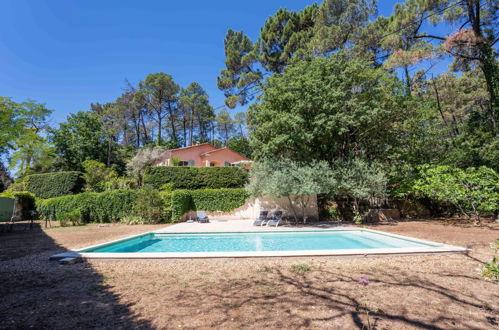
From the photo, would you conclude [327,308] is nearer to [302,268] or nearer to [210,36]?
[302,268]

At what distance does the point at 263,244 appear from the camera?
32.7 feet

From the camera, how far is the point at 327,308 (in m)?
3.23

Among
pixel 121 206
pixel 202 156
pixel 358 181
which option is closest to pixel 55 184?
pixel 121 206

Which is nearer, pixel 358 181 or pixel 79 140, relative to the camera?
pixel 358 181

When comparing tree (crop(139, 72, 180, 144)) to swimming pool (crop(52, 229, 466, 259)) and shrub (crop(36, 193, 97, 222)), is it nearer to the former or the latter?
shrub (crop(36, 193, 97, 222))

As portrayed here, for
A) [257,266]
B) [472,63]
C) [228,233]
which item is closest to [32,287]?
[257,266]

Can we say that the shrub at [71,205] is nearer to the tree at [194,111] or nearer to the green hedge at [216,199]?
the green hedge at [216,199]

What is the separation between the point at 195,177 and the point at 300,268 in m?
17.6

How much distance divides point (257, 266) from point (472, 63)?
2096 cm

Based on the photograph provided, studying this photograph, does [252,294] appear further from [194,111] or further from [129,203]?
[194,111]

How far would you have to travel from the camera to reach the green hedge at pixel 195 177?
2072 cm

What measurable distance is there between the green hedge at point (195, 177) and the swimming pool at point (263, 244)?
33.0 feet

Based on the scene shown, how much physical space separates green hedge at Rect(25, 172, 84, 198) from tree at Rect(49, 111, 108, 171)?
590cm

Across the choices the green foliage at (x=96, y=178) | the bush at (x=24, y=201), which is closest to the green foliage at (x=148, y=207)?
the green foliage at (x=96, y=178)
